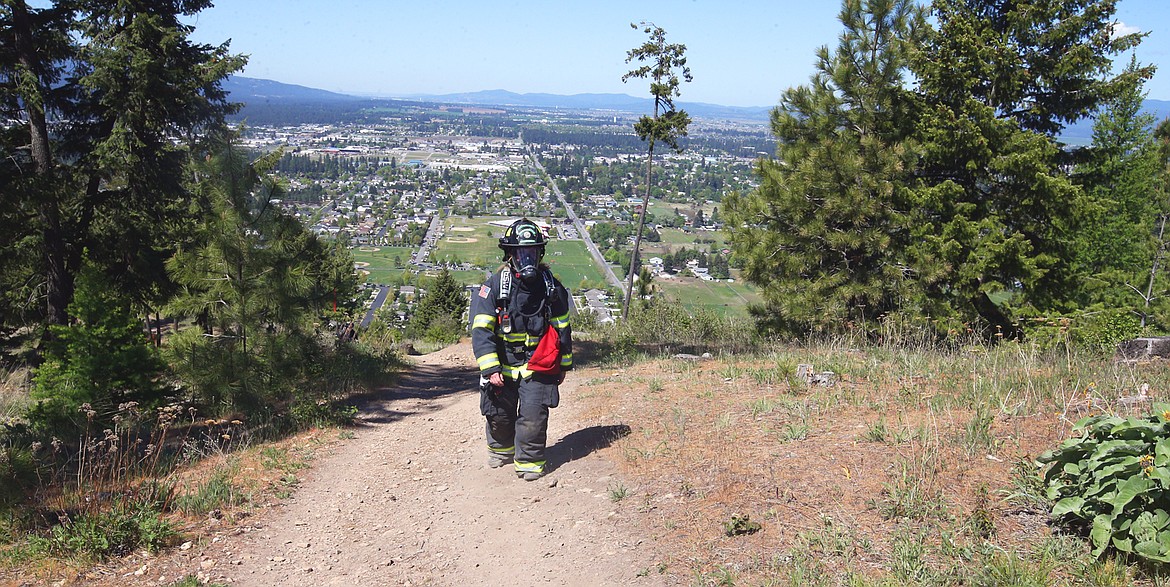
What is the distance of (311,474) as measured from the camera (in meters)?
6.94

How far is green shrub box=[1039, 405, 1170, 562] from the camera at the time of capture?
346cm

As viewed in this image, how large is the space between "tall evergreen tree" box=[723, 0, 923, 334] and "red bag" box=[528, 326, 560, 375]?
9.21 metres

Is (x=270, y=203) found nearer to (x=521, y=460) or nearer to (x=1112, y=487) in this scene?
(x=521, y=460)

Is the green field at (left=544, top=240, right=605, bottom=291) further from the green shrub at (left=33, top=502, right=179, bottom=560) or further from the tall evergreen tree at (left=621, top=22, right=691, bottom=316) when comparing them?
the green shrub at (left=33, top=502, right=179, bottom=560)

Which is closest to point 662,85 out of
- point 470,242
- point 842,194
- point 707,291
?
point 842,194

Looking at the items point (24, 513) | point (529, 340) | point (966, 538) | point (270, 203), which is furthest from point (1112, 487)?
point (270, 203)

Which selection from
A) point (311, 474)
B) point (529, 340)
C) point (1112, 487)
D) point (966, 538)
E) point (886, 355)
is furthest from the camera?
point (886, 355)

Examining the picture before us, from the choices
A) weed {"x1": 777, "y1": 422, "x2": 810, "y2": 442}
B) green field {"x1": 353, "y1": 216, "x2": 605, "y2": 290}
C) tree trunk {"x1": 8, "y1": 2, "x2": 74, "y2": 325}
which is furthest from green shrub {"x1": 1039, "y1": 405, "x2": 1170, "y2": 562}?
green field {"x1": 353, "y1": 216, "x2": 605, "y2": 290}

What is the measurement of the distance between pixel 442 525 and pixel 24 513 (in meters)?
2.89

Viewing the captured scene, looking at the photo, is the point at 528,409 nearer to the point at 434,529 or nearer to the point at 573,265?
the point at 434,529

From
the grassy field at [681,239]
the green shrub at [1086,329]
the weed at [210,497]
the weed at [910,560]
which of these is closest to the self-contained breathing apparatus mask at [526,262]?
the weed at [210,497]

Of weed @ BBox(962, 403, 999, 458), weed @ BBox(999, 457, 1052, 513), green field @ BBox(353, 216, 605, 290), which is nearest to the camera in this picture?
weed @ BBox(999, 457, 1052, 513)

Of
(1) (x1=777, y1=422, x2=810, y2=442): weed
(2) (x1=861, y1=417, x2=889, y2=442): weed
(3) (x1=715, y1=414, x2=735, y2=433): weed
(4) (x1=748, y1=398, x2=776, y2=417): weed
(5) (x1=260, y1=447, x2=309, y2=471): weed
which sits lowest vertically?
(5) (x1=260, y1=447, x2=309, y2=471): weed

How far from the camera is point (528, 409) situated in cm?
629
